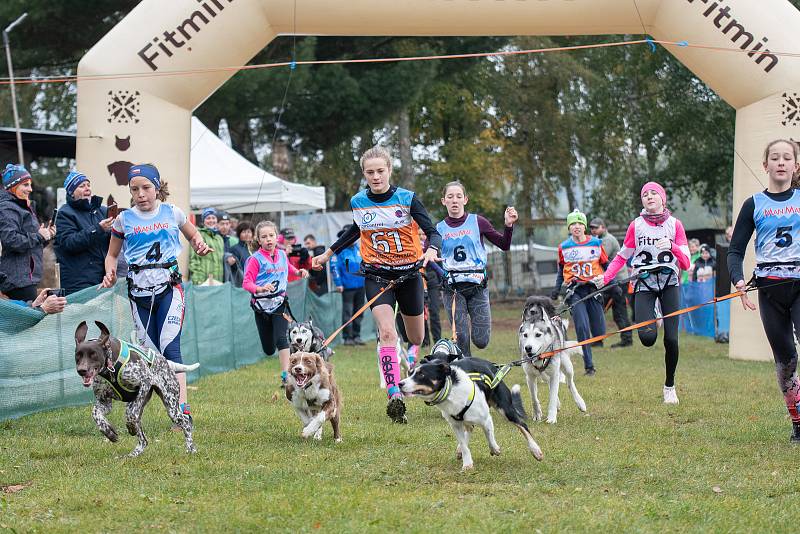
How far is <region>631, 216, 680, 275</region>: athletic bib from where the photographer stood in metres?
8.80

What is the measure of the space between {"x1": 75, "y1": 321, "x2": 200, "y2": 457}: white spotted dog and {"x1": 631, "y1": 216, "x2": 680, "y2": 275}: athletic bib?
443 centimetres

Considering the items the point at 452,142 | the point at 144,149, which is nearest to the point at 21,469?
the point at 144,149

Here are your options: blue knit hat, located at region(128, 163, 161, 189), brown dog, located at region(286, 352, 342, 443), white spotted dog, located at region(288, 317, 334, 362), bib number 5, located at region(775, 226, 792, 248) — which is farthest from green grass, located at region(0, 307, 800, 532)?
blue knit hat, located at region(128, 163, 161, 189)

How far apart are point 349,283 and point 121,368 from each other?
1163cm

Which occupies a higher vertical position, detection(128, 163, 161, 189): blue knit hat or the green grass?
detection(128, 163, 161, 189): blue knit hat

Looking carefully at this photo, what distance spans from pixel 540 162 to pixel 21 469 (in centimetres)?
3270

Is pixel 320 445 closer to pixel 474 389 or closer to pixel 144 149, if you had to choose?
pixel 474 389

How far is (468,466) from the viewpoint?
19.9ft

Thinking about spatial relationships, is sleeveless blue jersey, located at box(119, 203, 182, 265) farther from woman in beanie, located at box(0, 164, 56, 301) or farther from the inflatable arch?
the inflatable arch

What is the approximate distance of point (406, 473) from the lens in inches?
235

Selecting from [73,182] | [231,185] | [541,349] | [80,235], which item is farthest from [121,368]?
[231,185]

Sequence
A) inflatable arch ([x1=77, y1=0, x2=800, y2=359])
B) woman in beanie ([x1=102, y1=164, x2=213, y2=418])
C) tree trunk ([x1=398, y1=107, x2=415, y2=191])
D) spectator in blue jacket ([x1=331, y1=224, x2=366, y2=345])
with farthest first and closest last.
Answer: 1. tree trunk ([x1=398, y1=107, x2=415, y2=191])
2. spectator in blue jacket ([x1=331, y1=224, x2=366, y2=345])
3. inflatable arch ([x1=77, y1=0, x2=800, y2=359])
4. woman in beanie ([x1=102, y1=164, x2=213, y2=418])

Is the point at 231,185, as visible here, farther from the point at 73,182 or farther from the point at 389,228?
the point at 389,228

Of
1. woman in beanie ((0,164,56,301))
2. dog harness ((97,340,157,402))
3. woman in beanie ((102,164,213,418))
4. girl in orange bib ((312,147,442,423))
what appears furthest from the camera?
woman in beanie ((0,164,56,301))
